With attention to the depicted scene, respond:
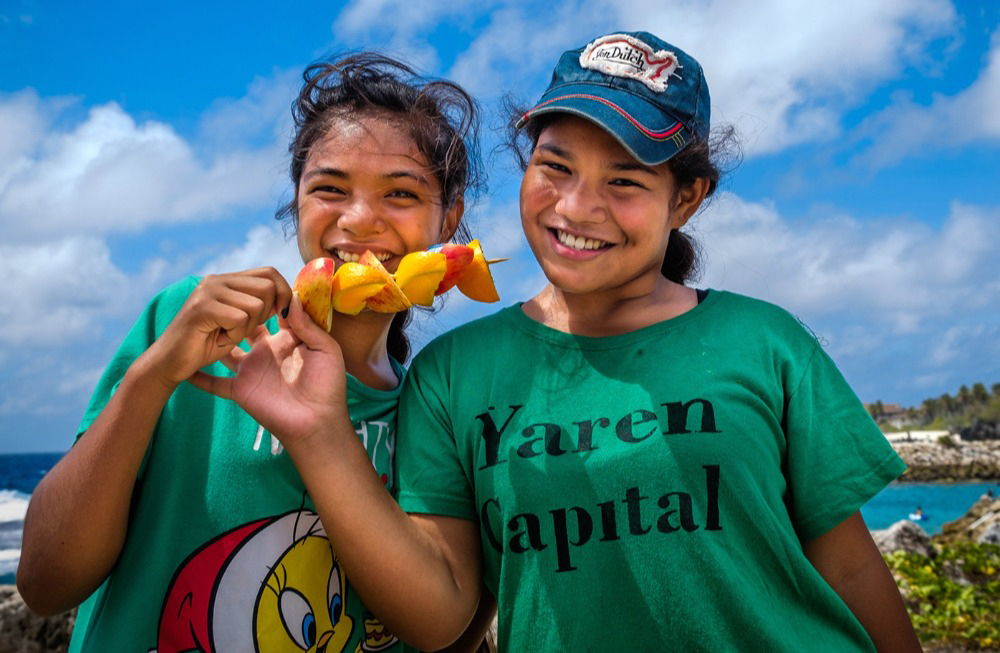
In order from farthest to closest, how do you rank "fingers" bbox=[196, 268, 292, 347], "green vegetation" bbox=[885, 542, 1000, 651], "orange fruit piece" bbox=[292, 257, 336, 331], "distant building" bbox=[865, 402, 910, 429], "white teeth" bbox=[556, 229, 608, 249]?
1. "distant building" bbox=[865, 402, 910, 429]
2. "green vegetation" bbox=[885, 542, 1000, 651]
3. "white teeth" bbox=[556, 229, 608, 249]
4. "orange fruit piece" bbox=[292, 257, 336, 331]
5. "fingers" bbox=[196, 268, 292, 347]

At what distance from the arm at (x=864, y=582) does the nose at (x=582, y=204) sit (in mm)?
1027

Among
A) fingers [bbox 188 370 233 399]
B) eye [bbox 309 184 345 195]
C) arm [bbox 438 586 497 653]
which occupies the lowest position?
arm [bbox 438 586 497 653]

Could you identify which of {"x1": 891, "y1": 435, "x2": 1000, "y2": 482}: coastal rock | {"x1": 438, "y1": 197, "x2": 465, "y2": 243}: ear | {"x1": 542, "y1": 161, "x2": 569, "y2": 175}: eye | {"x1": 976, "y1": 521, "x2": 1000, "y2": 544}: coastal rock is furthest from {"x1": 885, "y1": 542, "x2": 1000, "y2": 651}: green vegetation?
{"x1": 891, "y1": 435, "x2": 1000, "y2": 482}: coastal rock

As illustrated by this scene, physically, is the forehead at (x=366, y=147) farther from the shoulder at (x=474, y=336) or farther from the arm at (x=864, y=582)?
the arm at (x=864, y=582)

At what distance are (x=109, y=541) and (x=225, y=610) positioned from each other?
1.11 feet

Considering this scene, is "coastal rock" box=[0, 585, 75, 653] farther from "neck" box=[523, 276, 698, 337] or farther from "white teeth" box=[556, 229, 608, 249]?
"white teeth" box=[556, 229, 608, 249]

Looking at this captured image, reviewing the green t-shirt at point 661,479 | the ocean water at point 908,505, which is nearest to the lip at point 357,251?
the green t-shirt at point 661,479

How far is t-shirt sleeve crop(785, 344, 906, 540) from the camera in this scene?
211cm

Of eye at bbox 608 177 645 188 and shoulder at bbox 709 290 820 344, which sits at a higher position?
eye at bbox 608 177 645 188

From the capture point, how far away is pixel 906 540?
851 centimetres

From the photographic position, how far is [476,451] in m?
2.26

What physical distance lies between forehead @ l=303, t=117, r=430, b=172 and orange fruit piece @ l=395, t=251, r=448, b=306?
371 mm

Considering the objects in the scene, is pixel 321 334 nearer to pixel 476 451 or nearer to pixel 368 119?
pixel 476 451

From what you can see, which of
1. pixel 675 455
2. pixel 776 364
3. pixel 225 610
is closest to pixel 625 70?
pixel 776 364
